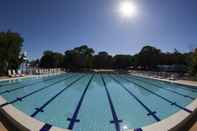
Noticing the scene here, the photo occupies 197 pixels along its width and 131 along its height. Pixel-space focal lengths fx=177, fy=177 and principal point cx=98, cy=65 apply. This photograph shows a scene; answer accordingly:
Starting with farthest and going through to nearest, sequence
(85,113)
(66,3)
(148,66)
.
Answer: (148,66), (66,3), (85,113)

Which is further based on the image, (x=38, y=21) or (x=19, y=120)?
(x=38, y=21)

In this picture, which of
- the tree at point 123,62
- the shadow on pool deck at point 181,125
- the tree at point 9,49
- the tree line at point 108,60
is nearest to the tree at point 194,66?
the shadow on pool deck at point 181,125

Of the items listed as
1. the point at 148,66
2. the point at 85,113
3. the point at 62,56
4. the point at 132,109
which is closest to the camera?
the point at 85,113

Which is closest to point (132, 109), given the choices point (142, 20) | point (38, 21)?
point (142, 20)

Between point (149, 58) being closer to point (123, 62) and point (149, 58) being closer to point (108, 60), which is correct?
point (123, 62)

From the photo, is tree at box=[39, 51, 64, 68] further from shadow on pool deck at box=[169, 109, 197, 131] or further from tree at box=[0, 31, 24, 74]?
shadow on pool deck at box=[169, 109, 197, 131]

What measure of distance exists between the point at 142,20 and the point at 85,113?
958cm

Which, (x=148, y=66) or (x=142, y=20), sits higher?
(x=142, y=20)

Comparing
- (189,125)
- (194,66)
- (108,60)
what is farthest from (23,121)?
(108,60)

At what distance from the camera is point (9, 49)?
19.1 m

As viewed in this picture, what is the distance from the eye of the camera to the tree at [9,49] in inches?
733

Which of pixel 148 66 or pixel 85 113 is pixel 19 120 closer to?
pixel 85 113

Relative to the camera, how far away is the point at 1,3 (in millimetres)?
12570

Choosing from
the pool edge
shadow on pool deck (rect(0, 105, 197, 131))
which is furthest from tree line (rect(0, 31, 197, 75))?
the pool edge
